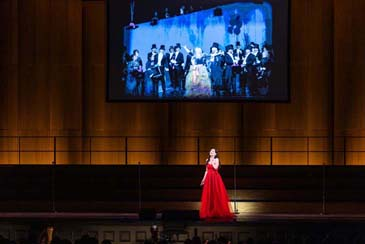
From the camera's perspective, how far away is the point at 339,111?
15.3 meters

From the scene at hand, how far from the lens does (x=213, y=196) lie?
12297mm

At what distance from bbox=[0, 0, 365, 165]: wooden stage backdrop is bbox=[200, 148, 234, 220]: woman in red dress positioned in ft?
10.4

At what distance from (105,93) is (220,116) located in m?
2.42

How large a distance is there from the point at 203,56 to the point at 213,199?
373 cm

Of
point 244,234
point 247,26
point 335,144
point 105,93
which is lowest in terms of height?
point 244,234

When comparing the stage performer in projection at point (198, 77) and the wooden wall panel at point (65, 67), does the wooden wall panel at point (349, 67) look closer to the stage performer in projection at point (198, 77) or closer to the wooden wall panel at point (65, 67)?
the stage performer in projection at point (198, 77)

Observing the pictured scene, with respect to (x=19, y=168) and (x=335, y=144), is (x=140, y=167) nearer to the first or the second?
(x=19, y=168)

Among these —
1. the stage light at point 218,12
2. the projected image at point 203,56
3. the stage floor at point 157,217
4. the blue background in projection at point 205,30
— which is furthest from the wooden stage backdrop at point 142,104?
the stage floor at point 157,217

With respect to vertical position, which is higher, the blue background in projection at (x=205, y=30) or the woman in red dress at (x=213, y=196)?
the blue background in projection at (x=205, y=30)

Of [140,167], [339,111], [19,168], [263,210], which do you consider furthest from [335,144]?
[19,168]

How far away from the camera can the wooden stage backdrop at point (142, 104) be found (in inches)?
605

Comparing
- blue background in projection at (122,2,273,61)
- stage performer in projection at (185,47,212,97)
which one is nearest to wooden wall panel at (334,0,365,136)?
blue background in projection at (122,2,273,61)

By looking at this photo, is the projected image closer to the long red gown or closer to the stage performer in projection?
the stage performer in projection

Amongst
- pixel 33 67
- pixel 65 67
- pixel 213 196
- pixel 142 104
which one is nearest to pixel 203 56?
pixel 142 104
